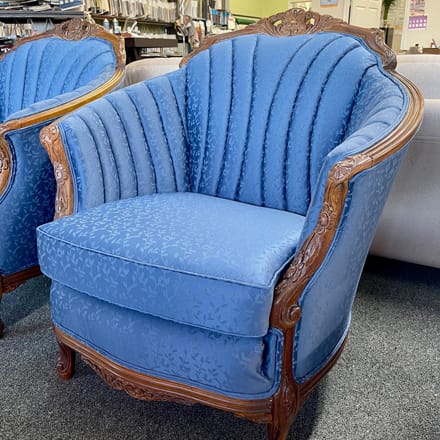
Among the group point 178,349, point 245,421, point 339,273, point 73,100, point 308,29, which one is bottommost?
point 245,421

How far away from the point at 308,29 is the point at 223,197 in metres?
0.53

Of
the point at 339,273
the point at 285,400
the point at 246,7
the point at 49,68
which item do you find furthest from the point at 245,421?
the point at 246,7

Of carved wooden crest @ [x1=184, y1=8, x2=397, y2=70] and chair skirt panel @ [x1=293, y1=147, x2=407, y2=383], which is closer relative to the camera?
chair skirt panel @ [x1=293, y1=147, x2=407, y2=383]

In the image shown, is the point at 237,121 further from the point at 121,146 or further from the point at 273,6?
the point at 273,6

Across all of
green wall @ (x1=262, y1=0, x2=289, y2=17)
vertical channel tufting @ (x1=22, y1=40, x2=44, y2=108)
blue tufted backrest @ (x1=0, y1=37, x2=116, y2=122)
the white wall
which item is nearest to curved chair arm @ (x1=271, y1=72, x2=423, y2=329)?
blue tufted backrest @ (x1=0, y1=37, x2=116, y2=122)

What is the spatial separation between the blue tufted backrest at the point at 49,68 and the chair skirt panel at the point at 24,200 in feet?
1.27

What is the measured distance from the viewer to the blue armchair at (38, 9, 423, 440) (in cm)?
79

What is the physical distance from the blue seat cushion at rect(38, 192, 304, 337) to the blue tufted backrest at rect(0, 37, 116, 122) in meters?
0.73

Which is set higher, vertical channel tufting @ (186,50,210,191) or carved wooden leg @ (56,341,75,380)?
vertical channel tufting @ (186,50,210,191)

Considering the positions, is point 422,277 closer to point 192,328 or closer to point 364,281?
point 364,281

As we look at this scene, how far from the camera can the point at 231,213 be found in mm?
1070

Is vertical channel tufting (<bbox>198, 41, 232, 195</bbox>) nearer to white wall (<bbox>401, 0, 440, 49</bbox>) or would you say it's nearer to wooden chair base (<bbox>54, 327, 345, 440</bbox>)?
wooden chair base (<bbox>54, 327, 345, 440</bbox>)

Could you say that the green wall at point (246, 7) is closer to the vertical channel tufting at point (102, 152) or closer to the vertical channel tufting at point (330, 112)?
the vertical channel tufting at point (330, 112)

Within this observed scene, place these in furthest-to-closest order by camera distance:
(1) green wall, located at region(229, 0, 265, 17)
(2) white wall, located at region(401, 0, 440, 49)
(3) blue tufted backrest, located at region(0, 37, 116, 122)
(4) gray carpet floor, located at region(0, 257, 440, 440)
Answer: (1) green wall, located at region(229, 0, 265, 17)
(2) white wall, located at region(401, 0, 440, 49)
(3) blue tufted backrest, located at region(0, 37, 116, 122)
(4) gray carpet floor, located at region(0, 257, 440, 440)
